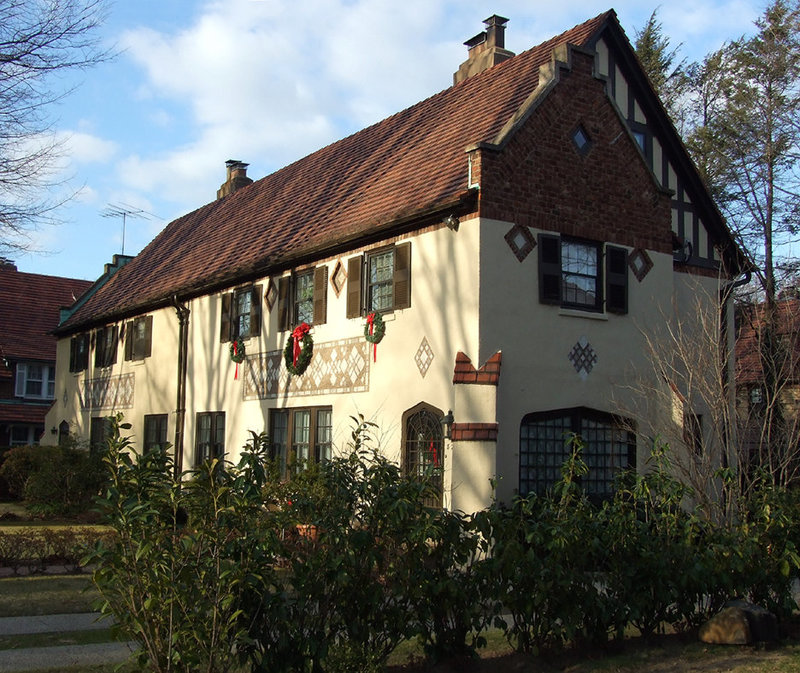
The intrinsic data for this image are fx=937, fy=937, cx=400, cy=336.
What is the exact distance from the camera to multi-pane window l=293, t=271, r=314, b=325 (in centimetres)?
1898

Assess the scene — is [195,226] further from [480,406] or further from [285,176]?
[480,406]

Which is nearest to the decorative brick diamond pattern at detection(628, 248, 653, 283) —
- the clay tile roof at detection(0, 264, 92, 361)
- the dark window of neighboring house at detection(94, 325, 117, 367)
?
the dark window of neighboring house at detection(94, 325, 117, 367)

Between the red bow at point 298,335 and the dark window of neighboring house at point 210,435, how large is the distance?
386cm

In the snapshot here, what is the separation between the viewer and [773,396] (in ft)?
41.7

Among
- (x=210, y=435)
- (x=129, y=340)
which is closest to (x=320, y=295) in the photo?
(x=210, y=435)

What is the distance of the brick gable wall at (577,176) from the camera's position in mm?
15273

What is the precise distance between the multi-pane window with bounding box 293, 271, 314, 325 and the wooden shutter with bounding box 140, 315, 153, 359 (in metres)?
8.20

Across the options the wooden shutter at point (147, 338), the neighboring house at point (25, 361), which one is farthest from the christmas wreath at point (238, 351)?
the neighboring house at point (25, 361)

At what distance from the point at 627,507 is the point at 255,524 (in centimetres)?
452

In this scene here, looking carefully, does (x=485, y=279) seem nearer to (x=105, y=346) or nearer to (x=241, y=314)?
(x=241, y=314)

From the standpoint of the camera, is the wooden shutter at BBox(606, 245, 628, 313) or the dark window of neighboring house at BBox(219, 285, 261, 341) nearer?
the wooden shutter at BBox(606, 245, 628, 313)

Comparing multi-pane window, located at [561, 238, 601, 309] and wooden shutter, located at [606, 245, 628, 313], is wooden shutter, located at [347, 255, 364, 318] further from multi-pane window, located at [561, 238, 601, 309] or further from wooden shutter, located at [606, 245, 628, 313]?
wooden shutter, located at [606, 245, 628, 313]

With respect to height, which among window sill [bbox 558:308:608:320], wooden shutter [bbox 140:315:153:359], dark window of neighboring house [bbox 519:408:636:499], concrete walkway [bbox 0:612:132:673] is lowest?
concrete walkway [bbox 0:612:132:673]

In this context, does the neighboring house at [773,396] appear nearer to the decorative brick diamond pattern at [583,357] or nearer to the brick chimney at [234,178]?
the decorative brick diamond pattern at [583,357]
